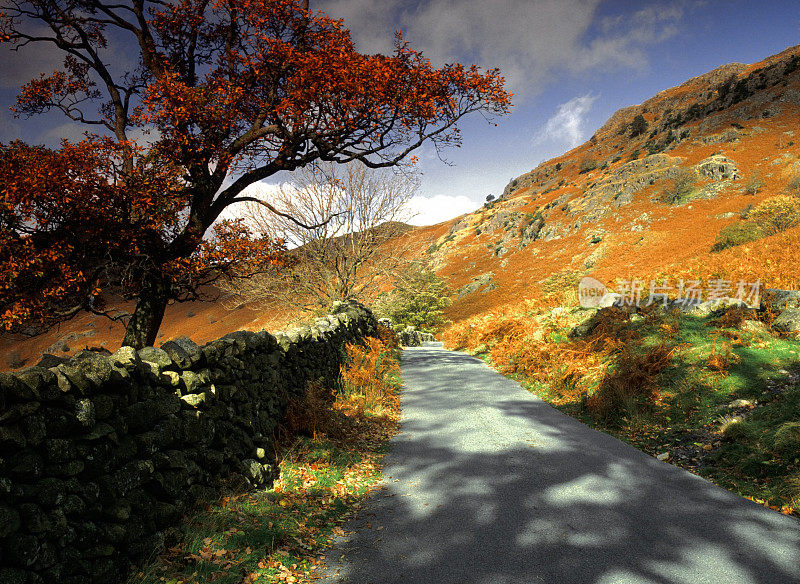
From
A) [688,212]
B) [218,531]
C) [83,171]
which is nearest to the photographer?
[218,531]

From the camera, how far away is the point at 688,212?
127 feet

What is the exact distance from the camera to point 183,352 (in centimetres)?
450

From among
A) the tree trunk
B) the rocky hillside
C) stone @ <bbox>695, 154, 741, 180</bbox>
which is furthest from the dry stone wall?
stone @ <bbox>695, 154, 741, 180</bbox>

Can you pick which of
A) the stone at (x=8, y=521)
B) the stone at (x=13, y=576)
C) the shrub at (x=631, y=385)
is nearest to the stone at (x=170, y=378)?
the stone at (x=8, y=521)

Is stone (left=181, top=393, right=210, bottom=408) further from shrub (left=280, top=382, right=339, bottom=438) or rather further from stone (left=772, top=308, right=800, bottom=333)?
stone (left=772, top=308, right=800, bottom=333)

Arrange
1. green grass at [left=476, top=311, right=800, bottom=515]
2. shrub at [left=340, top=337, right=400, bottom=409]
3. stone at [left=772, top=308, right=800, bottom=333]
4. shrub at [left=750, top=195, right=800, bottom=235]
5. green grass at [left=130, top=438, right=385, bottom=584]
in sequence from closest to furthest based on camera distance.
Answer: green grass at [left=130, top=438, right=385, bottom=584] < green grass at [left=476, top=311, right=800, bottom=515] < stone at [left=772, top=308, right=800, bottom=333] < shrub at [left=340, top=337, right=400, bottom=409] < shrub at [left=750, top=195, right=800, bottom=235]

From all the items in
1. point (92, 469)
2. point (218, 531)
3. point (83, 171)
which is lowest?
point (218, 531)

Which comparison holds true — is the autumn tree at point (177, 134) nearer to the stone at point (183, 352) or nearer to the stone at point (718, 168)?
the stone at point (183, 352)

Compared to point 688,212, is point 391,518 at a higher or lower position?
lower

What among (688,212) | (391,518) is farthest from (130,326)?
(688,212)

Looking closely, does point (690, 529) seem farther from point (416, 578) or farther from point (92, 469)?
point (92, 469)

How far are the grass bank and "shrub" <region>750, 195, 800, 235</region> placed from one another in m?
13.0

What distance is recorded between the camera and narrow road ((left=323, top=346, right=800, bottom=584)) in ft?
11.1

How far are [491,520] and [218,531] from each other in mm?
2672
